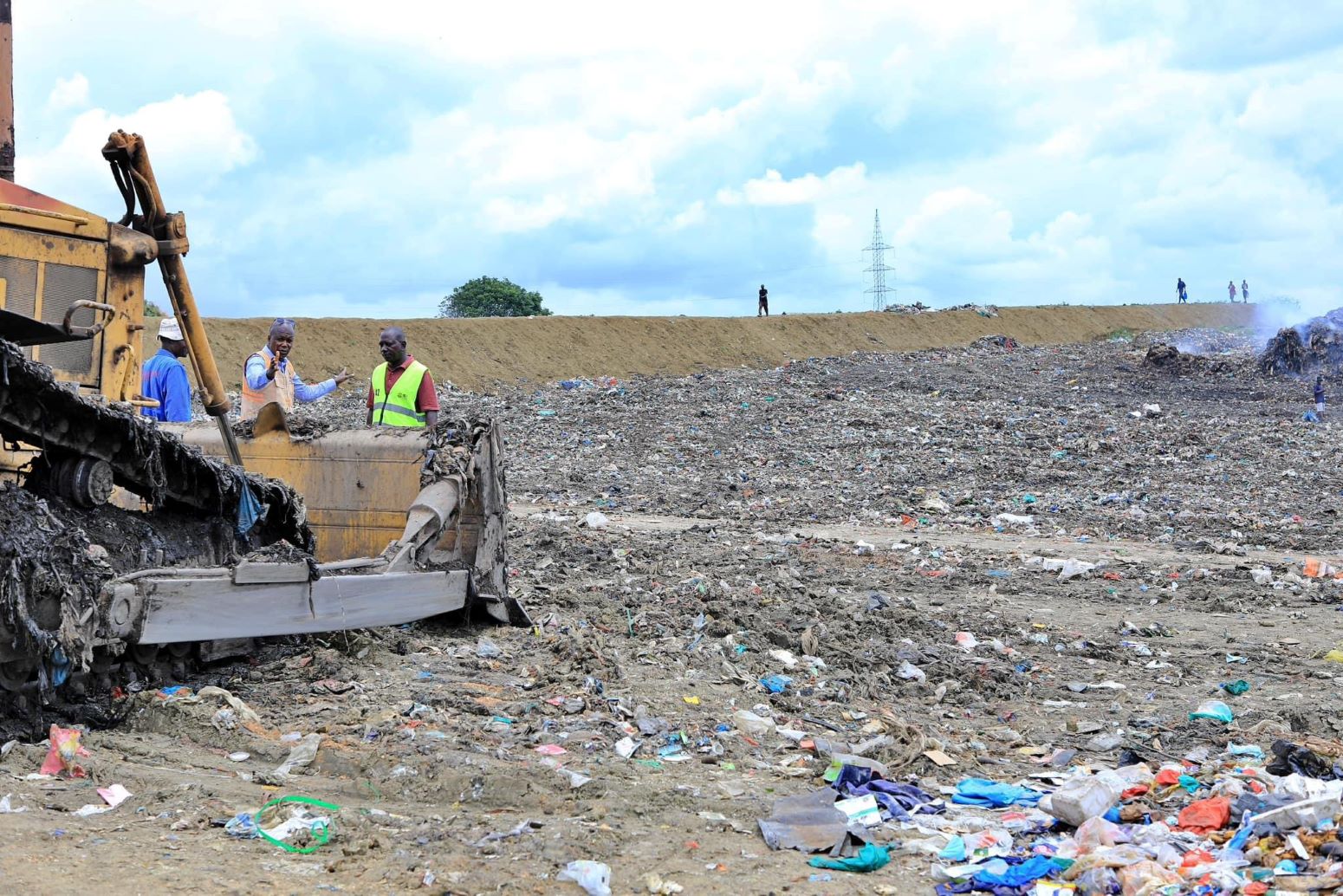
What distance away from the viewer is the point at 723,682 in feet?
19.5

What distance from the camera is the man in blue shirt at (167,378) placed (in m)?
6.39

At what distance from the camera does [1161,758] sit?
15.9 feet

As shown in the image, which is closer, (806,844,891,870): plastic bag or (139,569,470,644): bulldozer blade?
(806,844,891,870): plastic bag

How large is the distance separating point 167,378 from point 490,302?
131 feet

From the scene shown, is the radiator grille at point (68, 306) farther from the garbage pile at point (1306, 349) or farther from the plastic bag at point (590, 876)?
the garbage pile at point (1306, 349)

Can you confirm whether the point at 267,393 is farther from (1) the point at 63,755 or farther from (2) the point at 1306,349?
(2) the point at 1306,349

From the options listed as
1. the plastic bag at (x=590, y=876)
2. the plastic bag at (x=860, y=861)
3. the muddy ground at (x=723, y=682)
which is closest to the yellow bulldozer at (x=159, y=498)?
the muddy ground at (x=723, y=682)

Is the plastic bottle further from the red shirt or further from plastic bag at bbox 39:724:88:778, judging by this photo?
the red shirt

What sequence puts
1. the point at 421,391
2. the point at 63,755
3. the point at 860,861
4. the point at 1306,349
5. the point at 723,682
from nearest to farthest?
the point at 860,861 → the point at 63,755 → the point at 723,682 → the point at 421,391 → the point at 1306,349

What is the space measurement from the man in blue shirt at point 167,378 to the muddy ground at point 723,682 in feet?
5.05

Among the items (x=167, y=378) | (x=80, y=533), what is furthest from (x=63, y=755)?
→ (x=167, y=378)

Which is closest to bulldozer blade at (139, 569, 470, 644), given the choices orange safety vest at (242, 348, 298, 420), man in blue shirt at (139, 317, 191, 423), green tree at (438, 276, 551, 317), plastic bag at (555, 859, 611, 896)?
man in blue shirt at (139, 317, 191, 423)

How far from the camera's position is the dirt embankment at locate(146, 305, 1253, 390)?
2936cm

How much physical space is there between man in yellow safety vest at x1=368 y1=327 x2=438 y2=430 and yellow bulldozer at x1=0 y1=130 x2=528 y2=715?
661 mm
